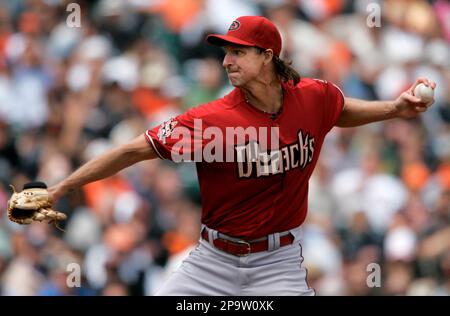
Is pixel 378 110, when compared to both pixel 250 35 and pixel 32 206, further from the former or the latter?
pixel 32 206

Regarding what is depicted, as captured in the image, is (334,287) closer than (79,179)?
No

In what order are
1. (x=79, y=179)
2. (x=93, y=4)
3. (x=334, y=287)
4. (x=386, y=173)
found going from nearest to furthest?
(x=79, y=179) → (x=334, y=287) → (x=386, y=173) → (x=93, y=4)

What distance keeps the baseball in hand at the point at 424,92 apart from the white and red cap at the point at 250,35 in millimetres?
833

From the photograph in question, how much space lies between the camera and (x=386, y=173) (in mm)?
8766

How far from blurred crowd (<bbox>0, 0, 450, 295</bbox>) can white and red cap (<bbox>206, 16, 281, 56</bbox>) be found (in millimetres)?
2875

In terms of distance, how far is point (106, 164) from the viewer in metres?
5.21

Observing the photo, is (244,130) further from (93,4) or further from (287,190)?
(93,4)

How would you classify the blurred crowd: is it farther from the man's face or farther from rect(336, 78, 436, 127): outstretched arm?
the man's face

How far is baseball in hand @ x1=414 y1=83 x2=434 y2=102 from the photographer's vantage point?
5.57 m

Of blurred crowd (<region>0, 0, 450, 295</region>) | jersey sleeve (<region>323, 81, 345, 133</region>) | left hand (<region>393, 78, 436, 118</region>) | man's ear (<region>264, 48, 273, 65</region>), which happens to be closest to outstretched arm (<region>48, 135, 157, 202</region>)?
man's ear (<region>264, 48, 273, 65</region>)

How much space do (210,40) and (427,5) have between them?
16.2 feet

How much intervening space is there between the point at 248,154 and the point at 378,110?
2.86 feet

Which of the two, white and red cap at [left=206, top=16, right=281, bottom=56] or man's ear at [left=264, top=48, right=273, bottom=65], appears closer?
white and red cap at [left=206, top=16, right=281, bottom=56]

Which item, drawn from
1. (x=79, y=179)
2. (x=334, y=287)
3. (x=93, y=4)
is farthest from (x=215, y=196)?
(x=93, y=4)
